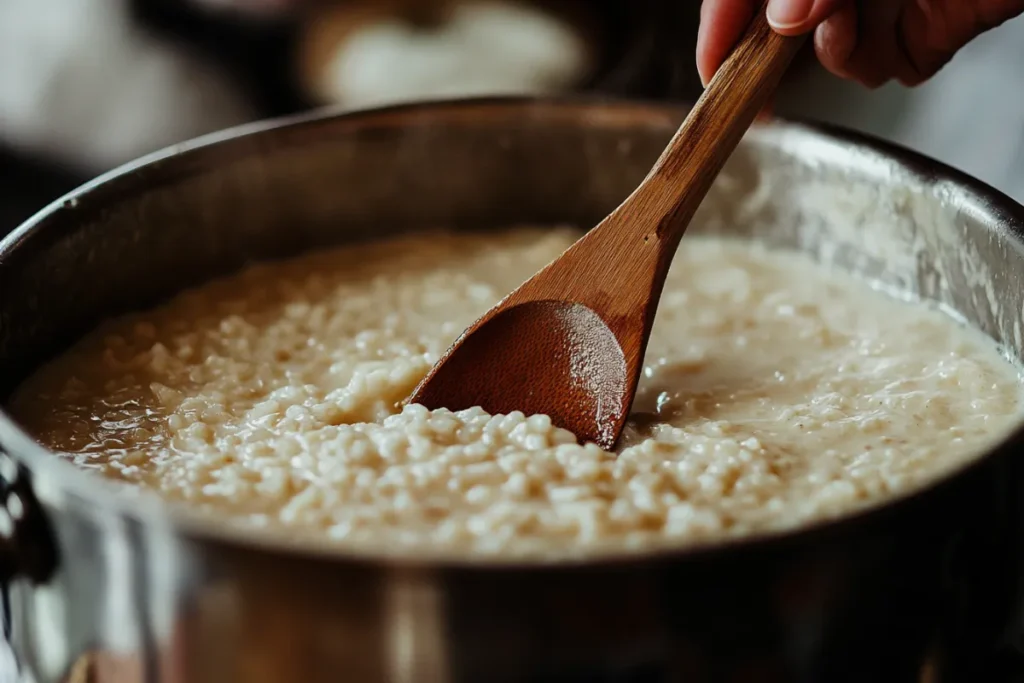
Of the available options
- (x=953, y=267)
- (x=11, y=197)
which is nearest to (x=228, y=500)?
(x=953, y=267)

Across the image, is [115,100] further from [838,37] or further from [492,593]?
[492,593]

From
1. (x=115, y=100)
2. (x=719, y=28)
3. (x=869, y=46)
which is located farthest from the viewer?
(x=115, y=100)

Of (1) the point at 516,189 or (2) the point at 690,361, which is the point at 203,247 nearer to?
(1) the point at 516,189

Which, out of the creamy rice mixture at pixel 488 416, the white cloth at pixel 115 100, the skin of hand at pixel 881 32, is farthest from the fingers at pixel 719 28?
the white cloth at pixel 115 100

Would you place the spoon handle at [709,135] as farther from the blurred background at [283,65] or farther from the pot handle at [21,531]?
the blurred background at [283,65]

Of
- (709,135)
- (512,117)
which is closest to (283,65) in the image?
(512,117)

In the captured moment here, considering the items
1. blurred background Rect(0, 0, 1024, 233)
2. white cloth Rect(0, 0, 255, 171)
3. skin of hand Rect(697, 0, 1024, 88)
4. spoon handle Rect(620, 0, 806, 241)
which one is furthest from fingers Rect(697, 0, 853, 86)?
white cloth Rect(0, 0, 255, 171)
